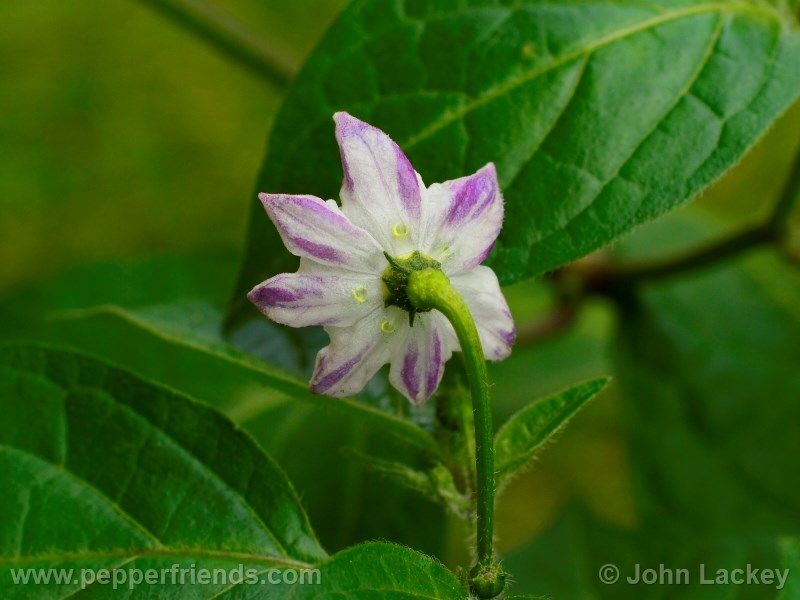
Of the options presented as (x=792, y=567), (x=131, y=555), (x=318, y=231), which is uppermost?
(x=318, y=231)

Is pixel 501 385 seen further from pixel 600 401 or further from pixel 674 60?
pixel 674 60

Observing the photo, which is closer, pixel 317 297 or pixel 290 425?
pixel 317 297

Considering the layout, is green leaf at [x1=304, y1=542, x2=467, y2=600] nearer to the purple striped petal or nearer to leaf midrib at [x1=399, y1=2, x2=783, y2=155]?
the purple striped petal

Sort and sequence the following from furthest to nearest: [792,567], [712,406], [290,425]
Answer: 1. [712,406]
2. [290,425]
3. [792,567]

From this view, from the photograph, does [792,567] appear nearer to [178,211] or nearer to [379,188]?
[379,188]

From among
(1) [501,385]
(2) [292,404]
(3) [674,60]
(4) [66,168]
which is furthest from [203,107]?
(3) [674,60]

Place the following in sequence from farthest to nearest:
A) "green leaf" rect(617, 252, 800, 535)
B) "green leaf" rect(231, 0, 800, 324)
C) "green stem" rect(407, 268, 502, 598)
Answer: "green leaf" rect(617, 252, 800, 535) → "green leaf" rect(231, 0, 800, 324) → "green stem" rect(407, 268, 502, 598)

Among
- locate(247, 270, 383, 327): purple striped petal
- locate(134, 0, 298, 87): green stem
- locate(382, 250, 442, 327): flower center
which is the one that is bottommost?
locate(247, 270, 383, 327): purple striped petal

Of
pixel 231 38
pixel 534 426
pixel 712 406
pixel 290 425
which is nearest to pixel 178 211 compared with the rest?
pixel 231 38

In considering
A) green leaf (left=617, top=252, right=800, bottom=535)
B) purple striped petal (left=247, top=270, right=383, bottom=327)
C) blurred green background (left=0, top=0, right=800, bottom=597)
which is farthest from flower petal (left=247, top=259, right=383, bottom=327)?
green leaf (left=617, top=252, right=800, bottom=535)
